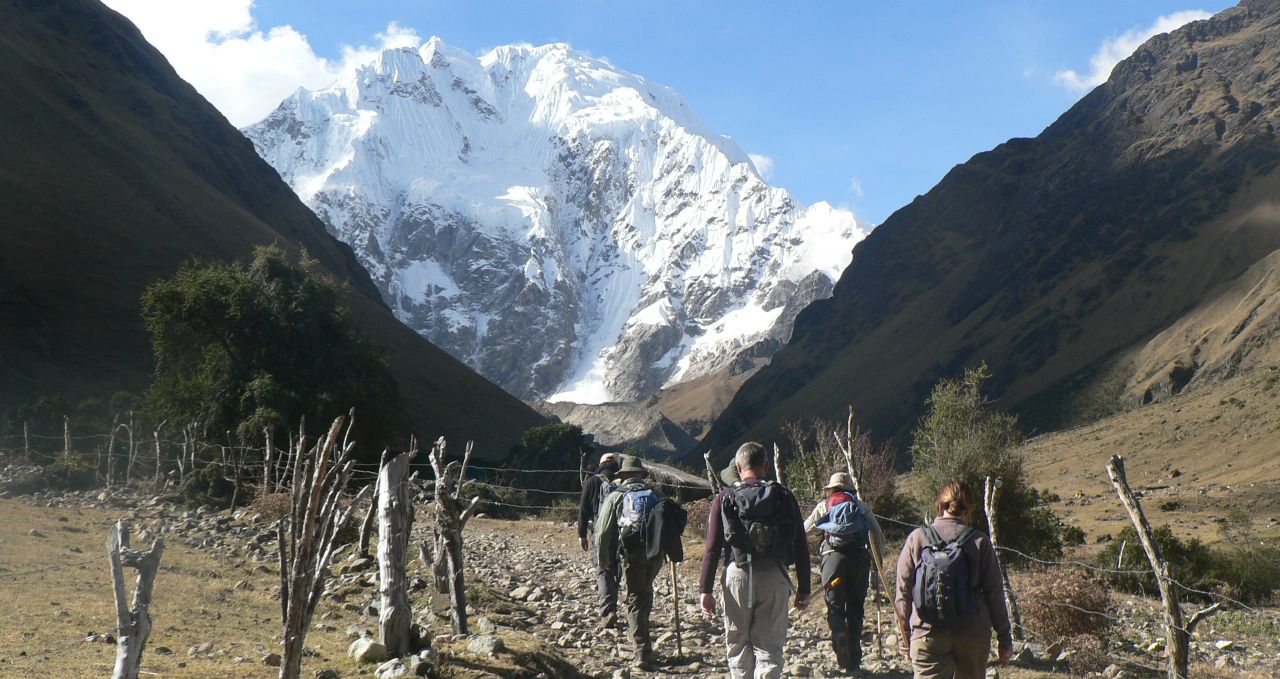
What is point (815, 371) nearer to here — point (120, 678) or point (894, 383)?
point (894, 383)

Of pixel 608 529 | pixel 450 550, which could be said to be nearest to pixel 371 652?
pixel 450 550

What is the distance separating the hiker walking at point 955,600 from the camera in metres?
5.88

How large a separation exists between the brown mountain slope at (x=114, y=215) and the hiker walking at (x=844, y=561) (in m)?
32.5

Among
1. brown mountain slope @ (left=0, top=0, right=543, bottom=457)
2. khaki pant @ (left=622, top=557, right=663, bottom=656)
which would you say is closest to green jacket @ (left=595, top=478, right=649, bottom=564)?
khaki pant @ (left=622, top=557, right=663, bottom=656)

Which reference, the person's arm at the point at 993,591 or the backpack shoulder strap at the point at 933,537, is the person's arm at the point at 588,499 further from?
the person's arm at the point at 993,591

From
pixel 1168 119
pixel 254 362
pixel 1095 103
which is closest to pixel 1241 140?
pixel 1168 119

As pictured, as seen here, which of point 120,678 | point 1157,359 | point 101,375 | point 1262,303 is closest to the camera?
point 120,678

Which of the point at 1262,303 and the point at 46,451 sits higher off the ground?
the point at 1262,303

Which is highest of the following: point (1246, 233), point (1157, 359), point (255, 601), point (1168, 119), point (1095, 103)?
point (1095, 103)

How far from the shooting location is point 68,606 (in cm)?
1066

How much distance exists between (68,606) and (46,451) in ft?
88.0

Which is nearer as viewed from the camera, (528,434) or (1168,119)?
(528,434)

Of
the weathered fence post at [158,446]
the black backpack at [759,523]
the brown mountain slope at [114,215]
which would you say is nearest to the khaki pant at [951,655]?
the black backpack at [759,523]

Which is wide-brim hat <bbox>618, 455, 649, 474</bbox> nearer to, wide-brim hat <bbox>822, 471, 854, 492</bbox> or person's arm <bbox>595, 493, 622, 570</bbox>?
person's arm <bbox>595, 493, 622, 570</bbox>
